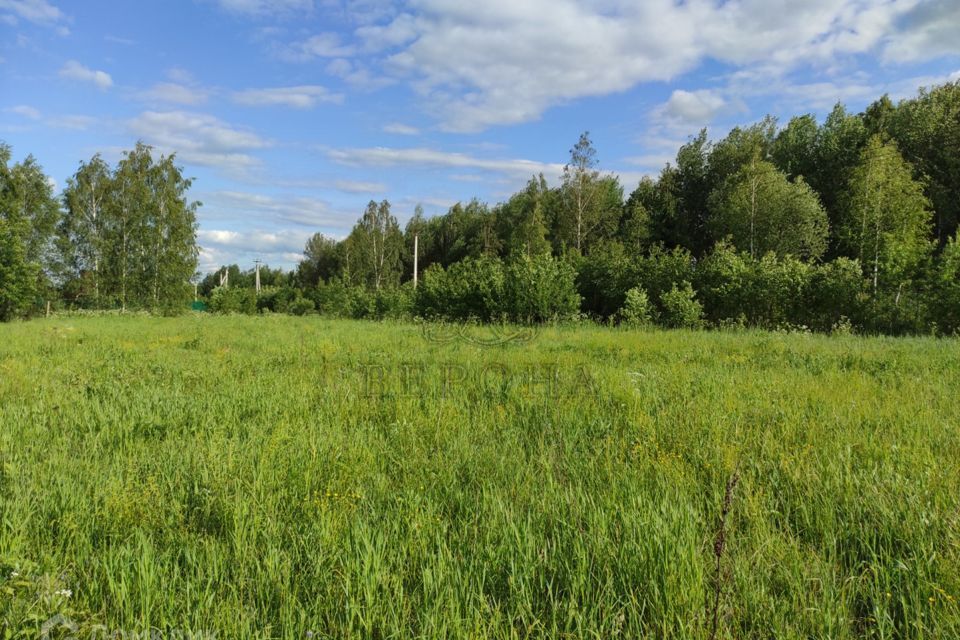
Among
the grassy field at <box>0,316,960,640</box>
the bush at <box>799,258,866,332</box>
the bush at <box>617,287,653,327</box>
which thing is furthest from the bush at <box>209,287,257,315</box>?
the bush at <box>799,258,866,332</box>

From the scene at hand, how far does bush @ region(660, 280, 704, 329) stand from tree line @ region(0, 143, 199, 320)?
3018 cm

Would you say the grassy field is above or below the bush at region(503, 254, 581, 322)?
below

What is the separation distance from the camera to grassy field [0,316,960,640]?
1954mm

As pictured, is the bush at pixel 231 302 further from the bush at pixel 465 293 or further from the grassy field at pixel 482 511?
the grassy field at pixel 482 511

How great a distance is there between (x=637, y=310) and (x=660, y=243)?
1848 centimetres

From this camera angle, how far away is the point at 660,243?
3447 centimetres

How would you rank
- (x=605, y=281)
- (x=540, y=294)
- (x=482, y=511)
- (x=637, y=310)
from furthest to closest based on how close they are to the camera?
(x=605, y=281), (x=540, y=294), (x=637, y=310), (x=482, y=511)

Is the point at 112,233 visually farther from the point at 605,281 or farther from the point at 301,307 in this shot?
the point at 605,281

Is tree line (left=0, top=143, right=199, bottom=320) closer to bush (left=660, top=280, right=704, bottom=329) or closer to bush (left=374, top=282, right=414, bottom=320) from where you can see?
bush (left=374, top=282, right=414, bottom=320)

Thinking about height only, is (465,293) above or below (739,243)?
below

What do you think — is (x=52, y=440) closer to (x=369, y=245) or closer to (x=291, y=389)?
(x=291, y=389)

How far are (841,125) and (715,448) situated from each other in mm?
45131

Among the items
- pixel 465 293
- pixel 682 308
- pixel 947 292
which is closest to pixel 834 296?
pixel 947 292

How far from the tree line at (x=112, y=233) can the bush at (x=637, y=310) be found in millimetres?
28720
